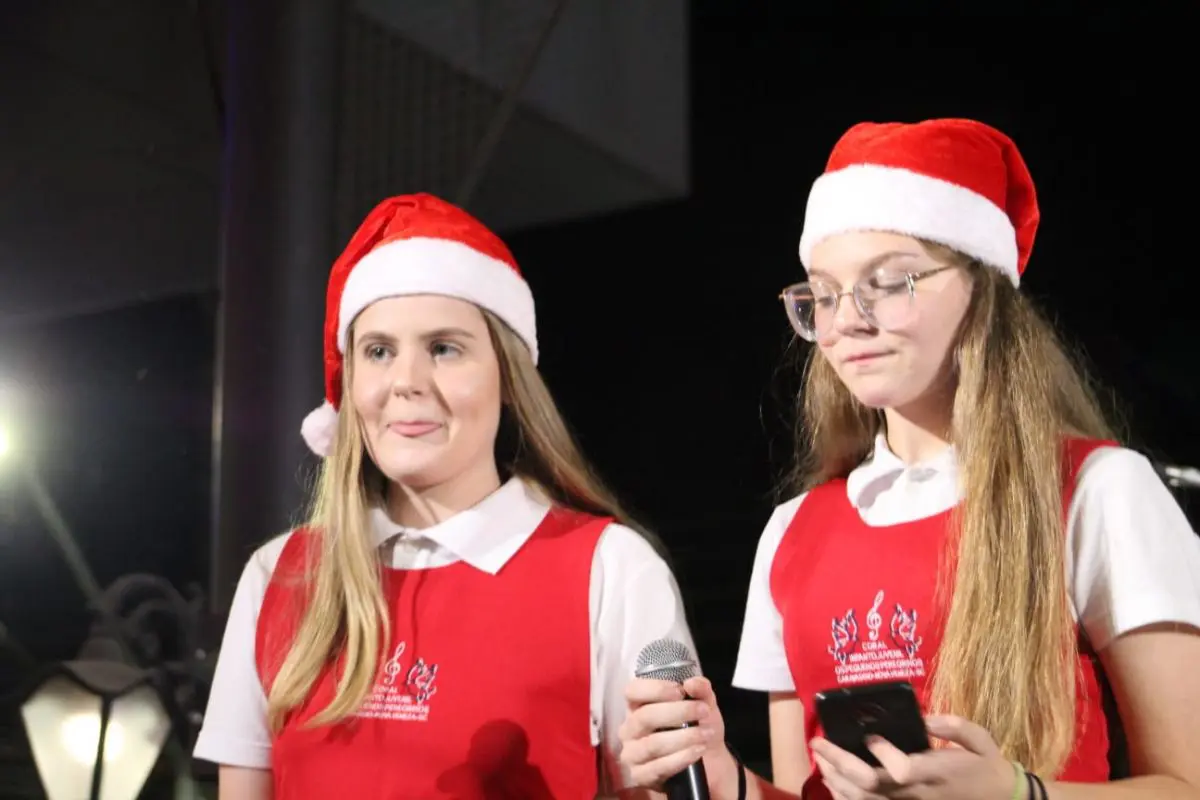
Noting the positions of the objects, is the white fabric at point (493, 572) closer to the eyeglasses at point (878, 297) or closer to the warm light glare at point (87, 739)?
the eyeglasses at point (878, 297)

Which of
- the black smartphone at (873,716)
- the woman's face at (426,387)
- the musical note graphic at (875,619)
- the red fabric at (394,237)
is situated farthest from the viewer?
the red fabric at (394,237)

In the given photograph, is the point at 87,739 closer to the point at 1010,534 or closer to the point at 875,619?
the point at 875,619

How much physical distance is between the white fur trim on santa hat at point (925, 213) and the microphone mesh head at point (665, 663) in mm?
590

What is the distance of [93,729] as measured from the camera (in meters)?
2.47

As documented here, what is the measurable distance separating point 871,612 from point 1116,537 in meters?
0.31

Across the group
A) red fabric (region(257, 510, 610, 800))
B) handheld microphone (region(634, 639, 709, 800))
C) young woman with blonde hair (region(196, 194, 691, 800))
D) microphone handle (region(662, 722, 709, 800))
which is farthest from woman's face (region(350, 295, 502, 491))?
microphone handle (region(662, 722, 709, 800))

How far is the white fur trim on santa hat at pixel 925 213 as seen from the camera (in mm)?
1653

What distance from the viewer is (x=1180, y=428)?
92.5 inches

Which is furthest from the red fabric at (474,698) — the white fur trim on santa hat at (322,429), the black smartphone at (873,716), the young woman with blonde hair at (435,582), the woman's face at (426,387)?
the black smartphone at (873,716)

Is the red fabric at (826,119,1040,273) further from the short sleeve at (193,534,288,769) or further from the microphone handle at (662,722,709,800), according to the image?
the short sleeve at (193,534,288,769)

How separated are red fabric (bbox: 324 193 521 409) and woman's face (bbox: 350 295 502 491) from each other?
0.25ft

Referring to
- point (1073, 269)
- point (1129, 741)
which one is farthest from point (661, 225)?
point (1129, 741)

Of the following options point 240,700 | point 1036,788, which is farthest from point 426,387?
point 1036,788

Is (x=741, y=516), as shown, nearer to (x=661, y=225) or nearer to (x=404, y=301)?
(x=661, y=225)
